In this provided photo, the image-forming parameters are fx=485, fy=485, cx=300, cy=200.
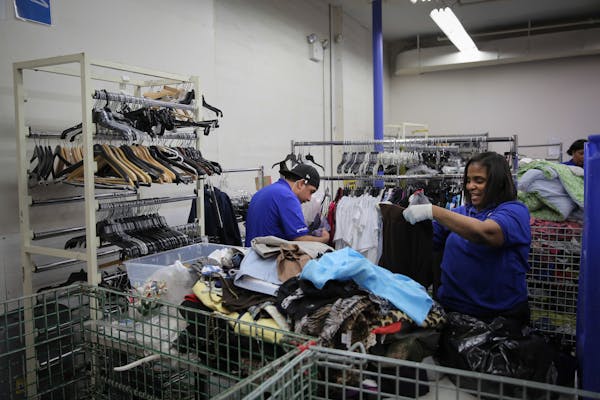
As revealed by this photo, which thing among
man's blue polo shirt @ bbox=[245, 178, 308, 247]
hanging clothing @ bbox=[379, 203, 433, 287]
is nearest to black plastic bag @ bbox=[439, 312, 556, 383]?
hanging clothing @ bbox=[379, 203, 433, 287]

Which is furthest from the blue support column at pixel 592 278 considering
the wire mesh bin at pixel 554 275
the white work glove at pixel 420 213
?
the wire mesh bin at pixel 554 275

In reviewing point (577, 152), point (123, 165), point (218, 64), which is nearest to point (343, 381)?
point (123, 165)

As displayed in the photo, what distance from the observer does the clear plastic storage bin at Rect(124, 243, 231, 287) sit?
2561 millimetres

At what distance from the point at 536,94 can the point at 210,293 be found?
29.7 feet

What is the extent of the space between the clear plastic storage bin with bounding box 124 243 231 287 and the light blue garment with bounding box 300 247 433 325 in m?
1.08

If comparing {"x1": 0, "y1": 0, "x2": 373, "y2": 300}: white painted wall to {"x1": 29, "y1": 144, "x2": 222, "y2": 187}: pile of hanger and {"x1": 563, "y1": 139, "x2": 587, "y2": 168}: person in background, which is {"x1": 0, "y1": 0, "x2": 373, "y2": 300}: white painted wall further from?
{"x1": 563, "y1": 139, "x2": 587, "y2": 168}: person in background

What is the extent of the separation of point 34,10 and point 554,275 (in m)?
3.70

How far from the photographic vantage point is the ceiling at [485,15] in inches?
306

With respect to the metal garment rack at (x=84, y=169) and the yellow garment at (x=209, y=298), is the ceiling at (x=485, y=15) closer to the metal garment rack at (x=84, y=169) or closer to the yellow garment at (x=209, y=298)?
the metal garment rack at (x=84, y=169)

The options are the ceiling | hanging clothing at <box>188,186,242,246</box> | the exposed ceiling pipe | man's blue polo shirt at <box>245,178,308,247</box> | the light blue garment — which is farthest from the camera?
the exposed ceiling pipe

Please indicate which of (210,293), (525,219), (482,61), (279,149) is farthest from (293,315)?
(482,61)

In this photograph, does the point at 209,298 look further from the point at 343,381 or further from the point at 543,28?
the point at 543,28

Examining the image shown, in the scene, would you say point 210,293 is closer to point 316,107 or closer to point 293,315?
point 293,315

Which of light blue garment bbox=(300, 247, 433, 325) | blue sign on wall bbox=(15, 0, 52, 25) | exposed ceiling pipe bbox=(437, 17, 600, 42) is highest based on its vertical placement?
exposed ceiling pipe bbox=(437, 17, 600, 42)
